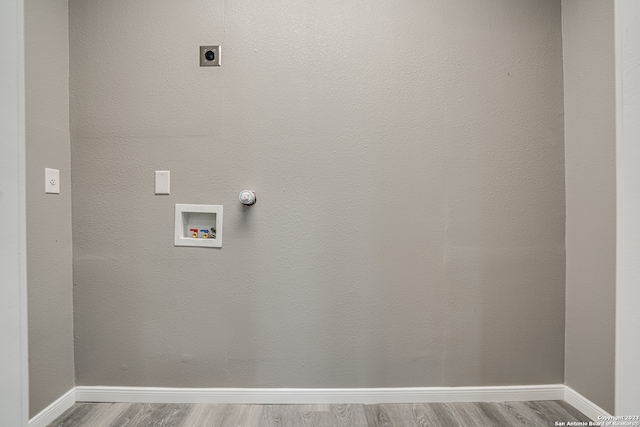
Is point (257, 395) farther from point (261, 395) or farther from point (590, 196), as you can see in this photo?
point (590, 196)

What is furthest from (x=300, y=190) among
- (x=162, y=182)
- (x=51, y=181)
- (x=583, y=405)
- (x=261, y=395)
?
(x=583, y=405)

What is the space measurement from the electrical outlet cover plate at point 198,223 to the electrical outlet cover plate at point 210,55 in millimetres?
751

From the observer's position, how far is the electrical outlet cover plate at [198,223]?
5.42 ft

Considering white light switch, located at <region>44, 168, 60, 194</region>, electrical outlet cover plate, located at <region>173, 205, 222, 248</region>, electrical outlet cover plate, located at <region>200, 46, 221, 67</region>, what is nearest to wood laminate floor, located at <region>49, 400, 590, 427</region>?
electrical outlet cover plate, located at <region>173, 205, 222, 248</region>

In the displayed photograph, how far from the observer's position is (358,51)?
1658 millimetres

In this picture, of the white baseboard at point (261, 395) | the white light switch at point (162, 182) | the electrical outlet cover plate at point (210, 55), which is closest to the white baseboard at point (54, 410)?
the white baseboard at point (261, 395)

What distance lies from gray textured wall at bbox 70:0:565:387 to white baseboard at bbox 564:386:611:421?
12.6 inches

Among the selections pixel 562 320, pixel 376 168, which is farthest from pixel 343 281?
pixel 562 320

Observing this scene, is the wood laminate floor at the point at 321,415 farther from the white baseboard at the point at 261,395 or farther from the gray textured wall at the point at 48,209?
the gray textured wall at the point at 48,209

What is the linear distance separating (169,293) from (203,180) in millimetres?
623

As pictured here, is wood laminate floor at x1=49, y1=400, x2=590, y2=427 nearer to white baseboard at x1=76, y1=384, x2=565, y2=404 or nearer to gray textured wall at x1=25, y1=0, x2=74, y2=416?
white baseboard at x1=76, y1=384, x2=565, y2=404

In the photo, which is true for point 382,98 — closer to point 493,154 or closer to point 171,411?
point 493,154

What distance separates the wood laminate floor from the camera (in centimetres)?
149

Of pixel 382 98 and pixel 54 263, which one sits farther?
pixel 382 98
